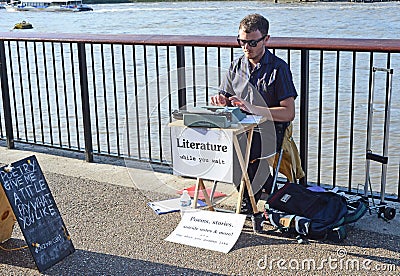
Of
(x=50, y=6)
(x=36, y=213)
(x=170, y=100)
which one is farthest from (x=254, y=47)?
(x=50, y=6)

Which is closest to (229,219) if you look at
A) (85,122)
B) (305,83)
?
(305,83)

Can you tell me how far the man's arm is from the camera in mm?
4020

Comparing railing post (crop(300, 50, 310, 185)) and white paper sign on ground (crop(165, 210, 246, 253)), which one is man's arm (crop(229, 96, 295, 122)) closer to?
railing post (crop(300, 50, 310, 185))

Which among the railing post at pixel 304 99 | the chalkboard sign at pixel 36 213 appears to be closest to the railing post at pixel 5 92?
the chalkboard sign at pixel 36 213

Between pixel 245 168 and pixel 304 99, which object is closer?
pixel 245 168

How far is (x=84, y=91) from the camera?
5.61 m

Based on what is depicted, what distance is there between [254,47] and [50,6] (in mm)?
71167

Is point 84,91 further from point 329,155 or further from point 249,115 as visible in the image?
point 329,155

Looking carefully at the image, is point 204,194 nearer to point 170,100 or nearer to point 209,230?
point 209,230

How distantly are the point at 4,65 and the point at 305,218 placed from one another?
3.64 meters

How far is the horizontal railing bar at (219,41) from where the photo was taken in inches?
164

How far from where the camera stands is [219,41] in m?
4.74

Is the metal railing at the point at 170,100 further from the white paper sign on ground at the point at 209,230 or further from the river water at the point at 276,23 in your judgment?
the river water at the point at 276,23

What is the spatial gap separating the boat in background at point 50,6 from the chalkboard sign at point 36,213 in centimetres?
6309
